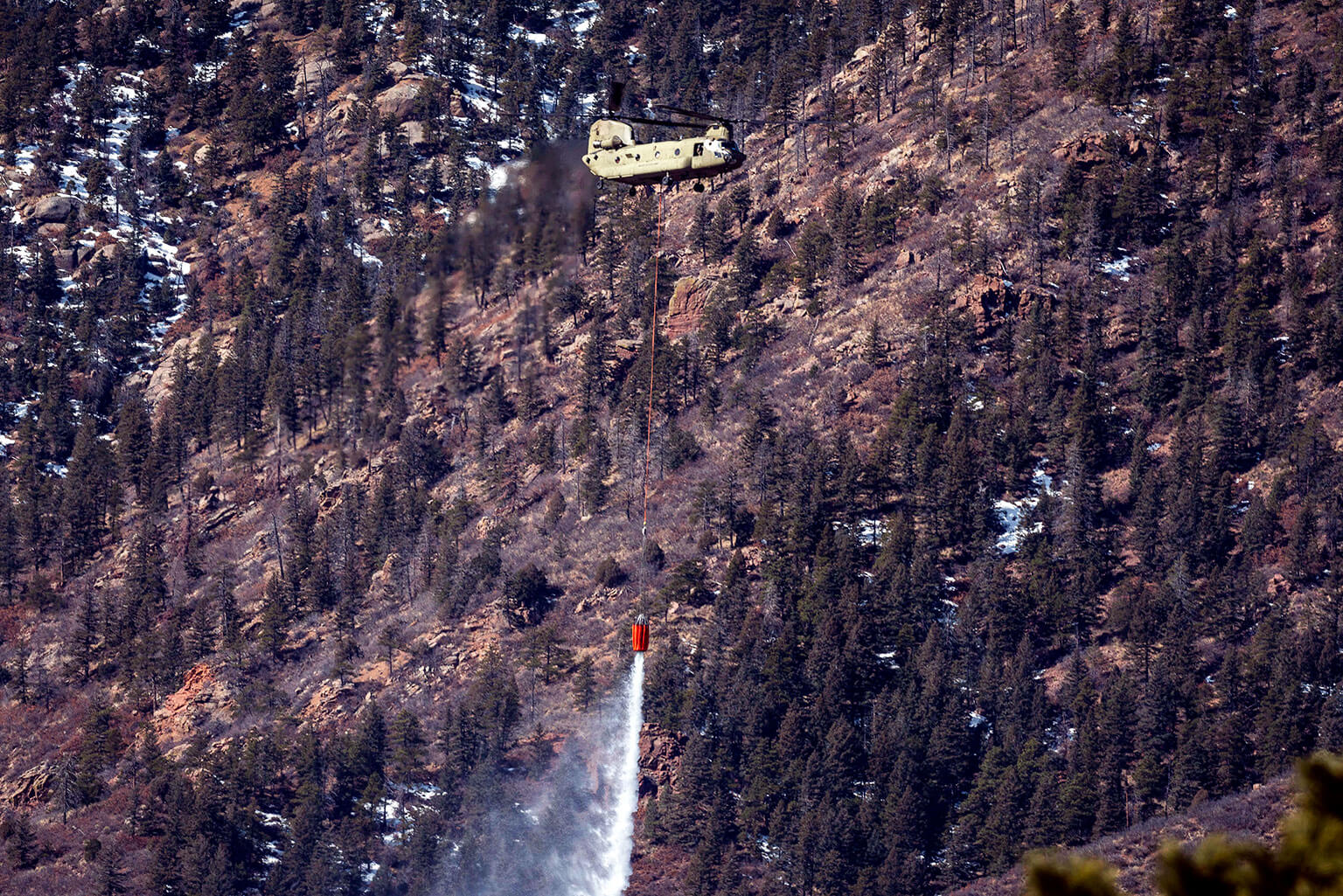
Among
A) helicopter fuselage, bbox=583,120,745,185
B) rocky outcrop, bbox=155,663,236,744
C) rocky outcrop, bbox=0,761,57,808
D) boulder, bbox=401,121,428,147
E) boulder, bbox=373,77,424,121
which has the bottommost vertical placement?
rocky outcrop, bbox=0,761,57,808

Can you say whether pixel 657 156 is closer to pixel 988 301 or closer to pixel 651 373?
pixel 651 373

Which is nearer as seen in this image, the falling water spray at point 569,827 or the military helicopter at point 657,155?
the military helicopter at point 657,155

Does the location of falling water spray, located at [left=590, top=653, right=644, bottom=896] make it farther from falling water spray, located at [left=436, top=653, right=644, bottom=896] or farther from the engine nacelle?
the engine nacelle

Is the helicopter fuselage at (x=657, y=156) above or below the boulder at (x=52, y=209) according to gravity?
below

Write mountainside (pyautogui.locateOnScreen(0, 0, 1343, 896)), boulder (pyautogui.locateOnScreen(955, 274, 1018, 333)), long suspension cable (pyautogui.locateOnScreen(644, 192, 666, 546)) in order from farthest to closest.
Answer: boulder (pyautogui.locateOnScreen(955, 274, 1018, 333)) → long suspension cable (pyautogui.locateOnScreen(644, 192, 666, 546)) → mountainside (pyautogui.locateOnScreen(0, 0, 1343, 896))

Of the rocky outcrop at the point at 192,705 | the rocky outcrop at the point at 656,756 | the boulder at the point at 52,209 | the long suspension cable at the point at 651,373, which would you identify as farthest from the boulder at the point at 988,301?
the boulder at the point at 52,209

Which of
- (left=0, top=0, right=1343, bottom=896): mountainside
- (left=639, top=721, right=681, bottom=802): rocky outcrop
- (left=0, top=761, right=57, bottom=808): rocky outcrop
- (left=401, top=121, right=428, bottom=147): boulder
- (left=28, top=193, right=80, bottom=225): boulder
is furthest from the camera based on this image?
(left=28, top=193, right=80, bottom=225): boulder

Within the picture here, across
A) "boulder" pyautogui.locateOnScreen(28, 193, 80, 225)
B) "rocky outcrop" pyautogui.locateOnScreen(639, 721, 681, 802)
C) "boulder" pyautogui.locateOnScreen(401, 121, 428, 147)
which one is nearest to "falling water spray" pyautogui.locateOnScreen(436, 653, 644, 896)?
"rocky outcrop" pyautogui.locateOnScreen(639, 721, 681, 802)

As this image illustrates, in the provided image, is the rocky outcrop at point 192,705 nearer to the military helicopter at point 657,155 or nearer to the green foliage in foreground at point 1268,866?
the military helicopter at point 657,155
